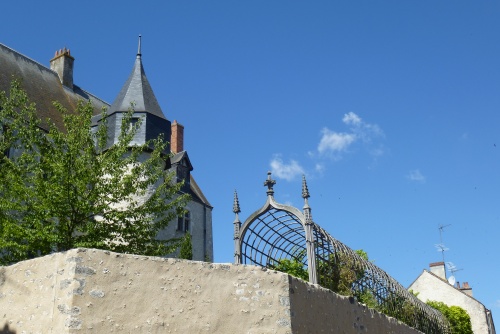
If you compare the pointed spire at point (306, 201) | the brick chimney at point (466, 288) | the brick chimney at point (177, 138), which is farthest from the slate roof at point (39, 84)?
the brick chimney at point (466, 288)

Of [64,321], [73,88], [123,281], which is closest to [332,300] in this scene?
[123,281]

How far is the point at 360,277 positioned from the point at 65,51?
20.1 m

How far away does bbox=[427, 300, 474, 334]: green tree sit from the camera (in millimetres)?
21875

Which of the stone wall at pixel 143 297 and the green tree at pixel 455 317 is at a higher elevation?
the green tree at pixel 455 317

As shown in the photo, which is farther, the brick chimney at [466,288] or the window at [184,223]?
the brick chimney at [466,288]

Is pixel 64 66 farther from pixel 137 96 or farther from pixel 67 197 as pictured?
pixel 67 197

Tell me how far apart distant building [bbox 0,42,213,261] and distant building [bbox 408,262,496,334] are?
12208 millimetres

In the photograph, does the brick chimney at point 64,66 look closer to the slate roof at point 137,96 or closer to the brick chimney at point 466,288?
the slate roof at point 137,96

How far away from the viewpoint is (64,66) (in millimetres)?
26016

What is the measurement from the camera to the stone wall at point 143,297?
248 inches

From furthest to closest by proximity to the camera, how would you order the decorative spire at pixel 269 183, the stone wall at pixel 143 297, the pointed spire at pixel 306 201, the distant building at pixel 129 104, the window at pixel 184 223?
the window at pixel 184 223, the distant building at pixel 129 104, the decorative spire at pixel 269 183, the pointed spire at pixel 306 201, the stone wall at pixel 143 297

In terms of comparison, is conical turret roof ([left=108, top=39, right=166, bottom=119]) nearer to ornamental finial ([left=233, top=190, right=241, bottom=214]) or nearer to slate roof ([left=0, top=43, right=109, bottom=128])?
slate roof ([left=0, top=43, right=109, bottom=128])

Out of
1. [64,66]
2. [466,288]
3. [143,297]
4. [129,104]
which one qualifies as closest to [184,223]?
[129,104]

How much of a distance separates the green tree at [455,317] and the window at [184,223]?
10.7 meters
